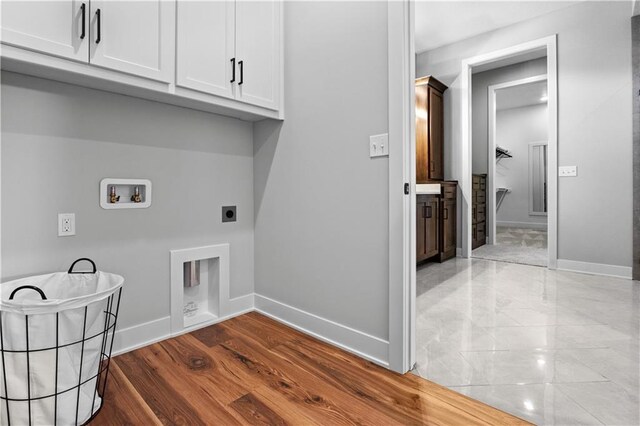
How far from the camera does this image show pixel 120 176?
1.69 meters

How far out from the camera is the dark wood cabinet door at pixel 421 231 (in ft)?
10.9

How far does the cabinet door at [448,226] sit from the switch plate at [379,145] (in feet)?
8.43

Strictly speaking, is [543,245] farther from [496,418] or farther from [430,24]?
[496,418]

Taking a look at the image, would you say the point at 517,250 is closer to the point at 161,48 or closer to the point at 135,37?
the point at 161,48

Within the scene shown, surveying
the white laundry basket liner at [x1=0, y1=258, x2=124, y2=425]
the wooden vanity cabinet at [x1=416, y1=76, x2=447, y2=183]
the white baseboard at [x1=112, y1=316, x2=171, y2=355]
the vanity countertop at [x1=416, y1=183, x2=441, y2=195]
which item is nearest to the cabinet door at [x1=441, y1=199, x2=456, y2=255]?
the wooden vanity cabinet at [x1=416, y1=76, x2=447, y2=183]

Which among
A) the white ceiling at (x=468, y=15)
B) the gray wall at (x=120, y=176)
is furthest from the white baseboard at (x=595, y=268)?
the gray wall at (x=120, y=176)

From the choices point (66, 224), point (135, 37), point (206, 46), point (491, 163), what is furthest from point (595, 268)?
point (66, 224)

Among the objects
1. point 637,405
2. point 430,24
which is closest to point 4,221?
point 637,405

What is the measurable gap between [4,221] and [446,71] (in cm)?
473

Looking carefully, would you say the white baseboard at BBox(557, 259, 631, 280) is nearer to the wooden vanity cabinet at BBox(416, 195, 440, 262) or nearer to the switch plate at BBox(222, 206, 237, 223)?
the wooden vanity cabinet at BBox(416, 195, 440, 262)

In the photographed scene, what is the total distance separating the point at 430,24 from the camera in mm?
3814

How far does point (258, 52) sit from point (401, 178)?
1205mm

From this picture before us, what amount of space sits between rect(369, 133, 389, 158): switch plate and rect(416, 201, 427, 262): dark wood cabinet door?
6.10ft

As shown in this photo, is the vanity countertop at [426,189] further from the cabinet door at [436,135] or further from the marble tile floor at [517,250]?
the marble tile floor at [517,250]
